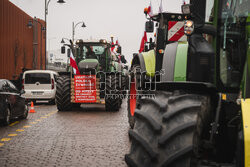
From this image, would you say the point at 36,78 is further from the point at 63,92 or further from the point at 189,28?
the point at 189,28

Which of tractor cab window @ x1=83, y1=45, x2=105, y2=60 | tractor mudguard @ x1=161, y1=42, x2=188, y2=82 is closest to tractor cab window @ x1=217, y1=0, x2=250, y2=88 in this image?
tractor mudguard @ x1=161, y1=42, x2=188, y2=82

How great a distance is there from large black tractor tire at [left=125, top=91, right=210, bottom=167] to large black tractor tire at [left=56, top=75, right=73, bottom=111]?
43.1ft

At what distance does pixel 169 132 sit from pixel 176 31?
5.28 meters

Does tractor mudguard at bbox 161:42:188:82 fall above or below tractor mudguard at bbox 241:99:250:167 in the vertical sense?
above

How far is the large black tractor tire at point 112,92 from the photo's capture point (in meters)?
16.5

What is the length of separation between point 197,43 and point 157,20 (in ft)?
14.6

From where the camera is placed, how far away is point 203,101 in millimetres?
3512

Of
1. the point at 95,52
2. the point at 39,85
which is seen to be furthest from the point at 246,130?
the point at 39,85

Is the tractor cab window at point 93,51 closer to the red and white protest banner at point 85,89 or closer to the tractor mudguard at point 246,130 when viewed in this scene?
the red and white protest banner at point 85,89

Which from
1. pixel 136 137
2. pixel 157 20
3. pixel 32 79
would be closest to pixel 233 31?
pixel 136 137

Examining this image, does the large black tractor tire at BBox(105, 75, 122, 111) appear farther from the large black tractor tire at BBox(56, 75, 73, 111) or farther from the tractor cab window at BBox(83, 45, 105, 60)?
the tractor cab window at BBox(83, 45, 105, 60)

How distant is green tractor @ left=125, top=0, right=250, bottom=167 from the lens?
3.02 m

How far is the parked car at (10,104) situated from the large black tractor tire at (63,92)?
2.13 metres

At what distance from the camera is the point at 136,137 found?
10.7ft
